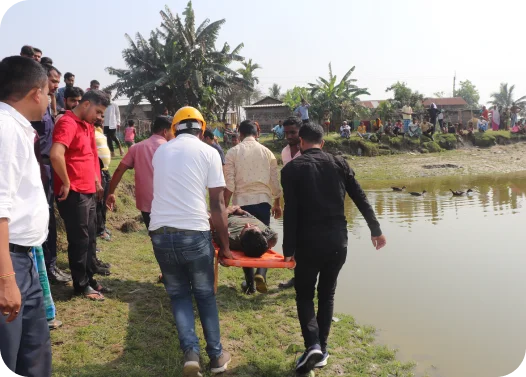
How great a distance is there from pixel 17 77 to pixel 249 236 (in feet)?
8.24

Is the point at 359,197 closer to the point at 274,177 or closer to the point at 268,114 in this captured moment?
the point at 274,177

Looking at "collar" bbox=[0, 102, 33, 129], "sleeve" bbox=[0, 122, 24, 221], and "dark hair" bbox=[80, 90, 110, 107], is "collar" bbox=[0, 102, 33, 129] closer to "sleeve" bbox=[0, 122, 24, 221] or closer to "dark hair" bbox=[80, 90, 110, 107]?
"sleeve" bbox=[0, 122, 24, 221]

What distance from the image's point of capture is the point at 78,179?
4.09 m

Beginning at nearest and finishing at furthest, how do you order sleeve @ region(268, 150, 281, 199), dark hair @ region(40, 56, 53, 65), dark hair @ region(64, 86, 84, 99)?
dark hair @ region(64, 86, 84, 99), sleeve @ region(268, 150, 281, 199), dark hair @ region(40, 56, 53, 65)

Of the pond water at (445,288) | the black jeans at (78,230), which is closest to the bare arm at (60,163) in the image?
the black jeans at (78,230)

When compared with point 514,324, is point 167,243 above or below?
above

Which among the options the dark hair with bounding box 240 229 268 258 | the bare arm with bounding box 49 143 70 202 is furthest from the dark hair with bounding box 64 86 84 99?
the dark hair with bounding box 240 229 268 258

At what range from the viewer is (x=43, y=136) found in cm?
458

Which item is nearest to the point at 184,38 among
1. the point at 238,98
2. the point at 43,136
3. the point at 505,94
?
the point at 238,98

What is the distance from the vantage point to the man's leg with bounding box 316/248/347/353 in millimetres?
3426

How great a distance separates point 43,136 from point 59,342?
214 centimetres

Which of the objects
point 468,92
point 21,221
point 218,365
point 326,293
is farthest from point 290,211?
point 468,92

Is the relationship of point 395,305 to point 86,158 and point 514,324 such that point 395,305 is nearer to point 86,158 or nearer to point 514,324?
point 514,324

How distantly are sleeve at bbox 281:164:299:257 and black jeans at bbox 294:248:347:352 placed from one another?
4.8 inches
